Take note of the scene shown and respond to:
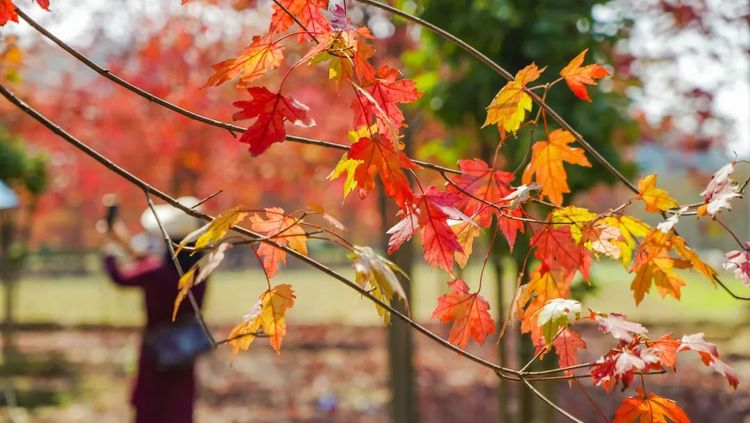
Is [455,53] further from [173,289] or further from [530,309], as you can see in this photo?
[530,309]

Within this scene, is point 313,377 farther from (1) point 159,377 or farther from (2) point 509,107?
(2) point 509,107

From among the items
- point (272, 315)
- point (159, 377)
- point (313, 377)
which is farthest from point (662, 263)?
point (313, 377)

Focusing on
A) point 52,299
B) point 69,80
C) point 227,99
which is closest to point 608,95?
point 227,99

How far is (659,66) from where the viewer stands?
735 cm

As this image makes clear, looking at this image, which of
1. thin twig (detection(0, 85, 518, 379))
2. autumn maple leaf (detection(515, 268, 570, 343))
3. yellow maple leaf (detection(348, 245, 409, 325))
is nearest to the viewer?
yellow maple leaf (detection(348, 245, 409, 325))

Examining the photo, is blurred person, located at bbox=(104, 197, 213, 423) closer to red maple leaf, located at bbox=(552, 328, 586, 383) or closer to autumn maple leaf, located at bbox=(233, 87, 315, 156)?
red maple leaf, located at bbox=(552, 328, 586, 383)

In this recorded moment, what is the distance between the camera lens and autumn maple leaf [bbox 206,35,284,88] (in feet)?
4.71

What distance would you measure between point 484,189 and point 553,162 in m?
0.16

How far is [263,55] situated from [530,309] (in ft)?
2.48

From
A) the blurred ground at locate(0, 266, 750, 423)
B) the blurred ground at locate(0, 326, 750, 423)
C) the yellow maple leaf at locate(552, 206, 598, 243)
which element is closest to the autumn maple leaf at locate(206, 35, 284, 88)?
the yellow maple leaf at locate(552, 206, 598, 243)

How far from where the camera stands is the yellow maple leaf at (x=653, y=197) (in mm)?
1581

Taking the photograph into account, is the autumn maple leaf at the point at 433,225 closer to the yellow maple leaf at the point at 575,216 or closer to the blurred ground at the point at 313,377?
the yellow maple leaf at the point at 575,216

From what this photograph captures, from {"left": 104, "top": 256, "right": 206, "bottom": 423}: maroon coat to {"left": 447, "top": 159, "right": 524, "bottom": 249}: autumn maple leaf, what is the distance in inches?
120

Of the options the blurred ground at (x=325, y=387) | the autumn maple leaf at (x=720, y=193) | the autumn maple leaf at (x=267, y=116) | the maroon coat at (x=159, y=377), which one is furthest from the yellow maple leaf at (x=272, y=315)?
the blurred ground at (x=325, y=387)
